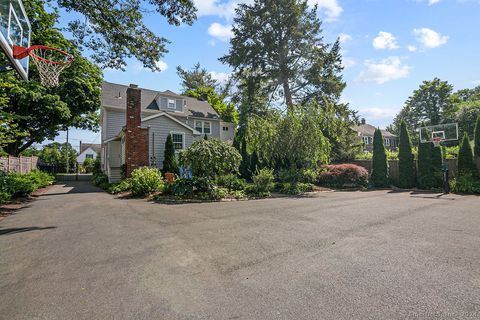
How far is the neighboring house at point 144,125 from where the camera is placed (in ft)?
46.0

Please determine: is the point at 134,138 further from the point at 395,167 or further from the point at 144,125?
the point at 395,167

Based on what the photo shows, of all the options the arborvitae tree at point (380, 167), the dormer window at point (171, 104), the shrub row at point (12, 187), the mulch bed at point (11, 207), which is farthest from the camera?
the dormer window at point (171, 104)

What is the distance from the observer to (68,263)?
3666mm

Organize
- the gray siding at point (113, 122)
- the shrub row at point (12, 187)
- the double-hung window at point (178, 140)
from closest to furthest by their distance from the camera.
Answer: the shrub row at point (12, 187)
the double-hung window at point (178, 140)
the gray siding at point (113, 122)

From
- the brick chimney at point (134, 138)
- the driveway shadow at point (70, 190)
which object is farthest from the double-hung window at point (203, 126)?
the driveway shadow at point (70, 190)

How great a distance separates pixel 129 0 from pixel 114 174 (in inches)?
490

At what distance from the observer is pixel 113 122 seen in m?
21.0

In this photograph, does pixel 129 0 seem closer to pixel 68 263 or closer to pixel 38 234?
pixel 38 234

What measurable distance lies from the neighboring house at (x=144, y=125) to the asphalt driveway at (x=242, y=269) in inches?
326

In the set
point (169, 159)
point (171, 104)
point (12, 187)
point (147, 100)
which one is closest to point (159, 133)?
point (169, 159)

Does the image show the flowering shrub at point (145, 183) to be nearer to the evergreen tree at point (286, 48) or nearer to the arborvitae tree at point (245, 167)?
the arborvitae tree at point (245, 167)

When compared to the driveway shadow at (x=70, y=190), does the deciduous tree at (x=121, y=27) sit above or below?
above

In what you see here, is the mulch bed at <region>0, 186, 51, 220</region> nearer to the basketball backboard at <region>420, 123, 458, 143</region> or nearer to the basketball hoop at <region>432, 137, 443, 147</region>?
the basketball hoop at <region>432, 137, 443, 147</region>

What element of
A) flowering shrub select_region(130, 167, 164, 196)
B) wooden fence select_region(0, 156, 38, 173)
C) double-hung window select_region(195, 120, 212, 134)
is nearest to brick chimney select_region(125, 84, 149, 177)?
flowering shrub select_region(130, 167, 164, 196)
